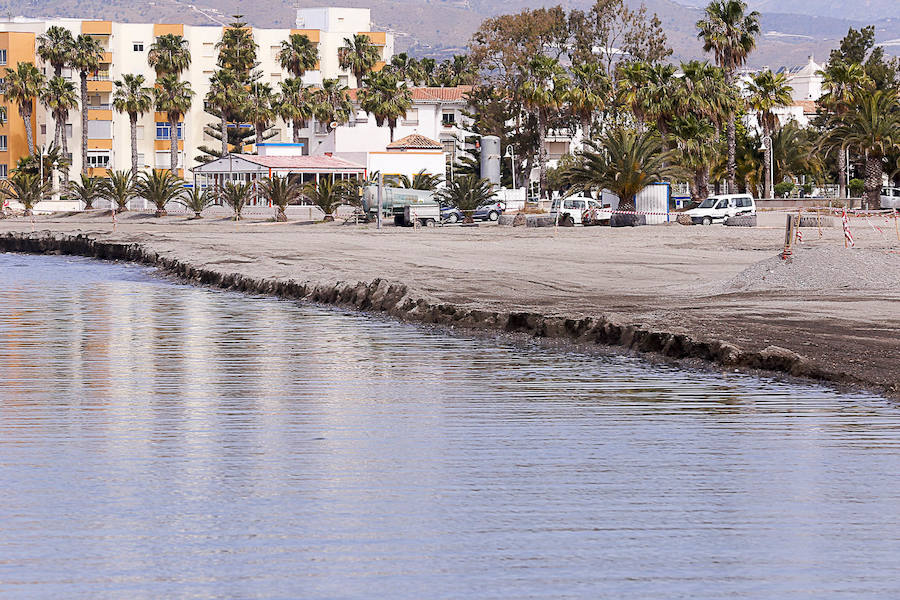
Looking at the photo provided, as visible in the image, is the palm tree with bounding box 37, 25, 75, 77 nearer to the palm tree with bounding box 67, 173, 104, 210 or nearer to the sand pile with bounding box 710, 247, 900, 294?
the palm tree with bounding box 67, 173, 104, 210

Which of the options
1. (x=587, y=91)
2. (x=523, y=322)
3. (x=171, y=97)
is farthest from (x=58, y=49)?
(x=523, y=322)

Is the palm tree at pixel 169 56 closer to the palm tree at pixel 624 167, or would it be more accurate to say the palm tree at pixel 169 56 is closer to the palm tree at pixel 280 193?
the palm tree at pixel 280 193

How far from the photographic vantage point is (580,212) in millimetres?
59344

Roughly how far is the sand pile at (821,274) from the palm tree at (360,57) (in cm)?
9896

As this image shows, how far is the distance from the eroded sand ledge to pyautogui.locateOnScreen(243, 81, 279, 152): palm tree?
7252 cm

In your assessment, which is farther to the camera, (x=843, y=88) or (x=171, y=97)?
(x=171, y=97)

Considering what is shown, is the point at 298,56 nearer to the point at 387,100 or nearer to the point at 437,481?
the point at 387,100

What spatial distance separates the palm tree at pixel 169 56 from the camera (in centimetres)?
10956

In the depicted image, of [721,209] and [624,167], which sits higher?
[624,167]

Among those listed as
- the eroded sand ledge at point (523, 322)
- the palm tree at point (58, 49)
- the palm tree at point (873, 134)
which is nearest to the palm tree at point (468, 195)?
the palm tree at point (873, 134)

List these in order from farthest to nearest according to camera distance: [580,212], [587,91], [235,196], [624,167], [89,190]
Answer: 1. [587,91]
2. [89,190]
3. [235,196]
4. [580,212]
5. [624,167]

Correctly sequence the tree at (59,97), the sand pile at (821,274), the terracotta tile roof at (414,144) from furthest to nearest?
the tree at (59,97), the terracotta tile roof at (414,144), the sand pile at (821,274)

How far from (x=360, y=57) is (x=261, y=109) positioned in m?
18.5

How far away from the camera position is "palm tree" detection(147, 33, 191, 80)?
109562 millimetres
